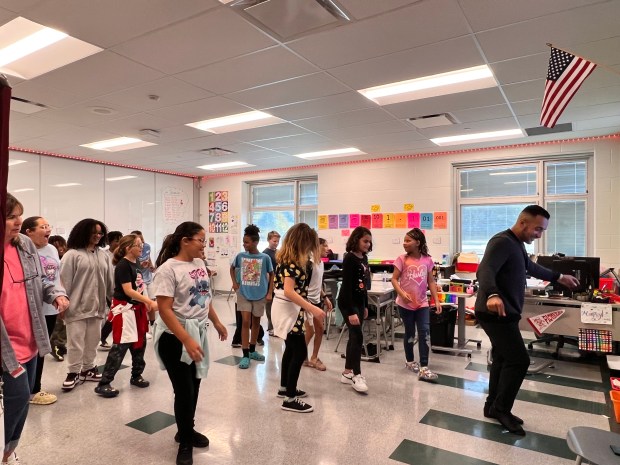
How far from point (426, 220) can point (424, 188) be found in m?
0.58

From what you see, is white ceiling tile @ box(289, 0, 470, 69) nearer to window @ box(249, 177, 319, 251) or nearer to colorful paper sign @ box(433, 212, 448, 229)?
colorful paper sign @ box(433, 212, 448, 229)

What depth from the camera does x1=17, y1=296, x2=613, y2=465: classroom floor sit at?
2.51m

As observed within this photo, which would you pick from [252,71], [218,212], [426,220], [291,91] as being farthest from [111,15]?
[218,212]

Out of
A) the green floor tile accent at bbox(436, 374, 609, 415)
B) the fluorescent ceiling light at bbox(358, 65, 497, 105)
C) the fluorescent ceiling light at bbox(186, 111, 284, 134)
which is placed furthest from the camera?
the fluorescent ceiling light at bbox(186, 111, 284, 134)

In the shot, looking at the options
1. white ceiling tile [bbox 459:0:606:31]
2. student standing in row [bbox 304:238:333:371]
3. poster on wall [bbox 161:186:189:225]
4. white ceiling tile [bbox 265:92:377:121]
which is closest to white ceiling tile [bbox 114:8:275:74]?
white ceiling tile [bbox 265:92:377:121]

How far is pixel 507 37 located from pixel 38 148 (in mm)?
7142

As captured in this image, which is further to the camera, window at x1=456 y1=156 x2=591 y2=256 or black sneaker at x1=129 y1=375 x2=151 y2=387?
window at x1=456 y1=156 x2=591 y2=256

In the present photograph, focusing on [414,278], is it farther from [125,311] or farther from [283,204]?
[283,204]

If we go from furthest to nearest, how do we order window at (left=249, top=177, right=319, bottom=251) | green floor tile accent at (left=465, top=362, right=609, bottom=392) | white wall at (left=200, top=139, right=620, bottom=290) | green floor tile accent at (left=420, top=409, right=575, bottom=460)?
1. window at (left=249, top=177, right=319, bottom=251)
2. white wall at (left=200, top=139, right=620, bottom=290)
3. green floor tile accent at (left=465, top=362, right=609, bottom=392)
4. green floor tile accent at (left=420, top=409, right=575, bottom=460)

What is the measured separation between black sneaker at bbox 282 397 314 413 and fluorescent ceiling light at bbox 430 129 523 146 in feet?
15.1

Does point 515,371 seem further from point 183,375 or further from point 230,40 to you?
point 230,40

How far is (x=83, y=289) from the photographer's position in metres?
3.44

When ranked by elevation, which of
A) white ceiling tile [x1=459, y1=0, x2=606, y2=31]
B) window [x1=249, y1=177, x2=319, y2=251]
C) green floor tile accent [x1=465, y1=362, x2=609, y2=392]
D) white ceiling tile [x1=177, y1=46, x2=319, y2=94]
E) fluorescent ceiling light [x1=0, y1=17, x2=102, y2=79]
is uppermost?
fluorescent ceiling light [x1=0, y1=17, x2=102, y2=79]

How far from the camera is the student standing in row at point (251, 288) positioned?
431 centimetres
